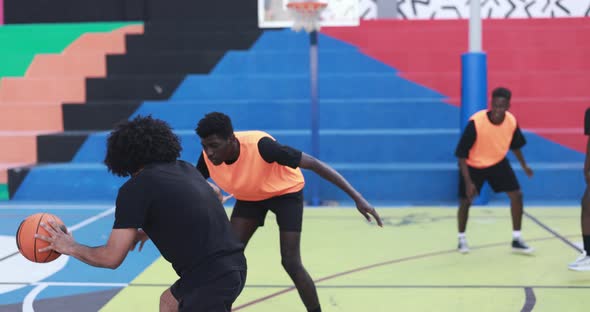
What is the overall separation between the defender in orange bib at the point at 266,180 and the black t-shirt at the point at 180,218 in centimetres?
83

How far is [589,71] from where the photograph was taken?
36.7ft

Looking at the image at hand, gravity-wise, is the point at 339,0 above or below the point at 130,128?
above

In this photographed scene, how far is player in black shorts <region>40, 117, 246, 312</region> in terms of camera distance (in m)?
2.67

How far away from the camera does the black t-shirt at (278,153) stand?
383cm

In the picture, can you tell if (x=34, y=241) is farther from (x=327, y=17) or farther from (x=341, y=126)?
(x=327, y=17)

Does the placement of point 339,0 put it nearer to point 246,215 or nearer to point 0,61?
point 0,61

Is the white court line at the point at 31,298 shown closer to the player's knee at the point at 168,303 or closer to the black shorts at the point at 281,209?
the black shorts at the point at 281,209

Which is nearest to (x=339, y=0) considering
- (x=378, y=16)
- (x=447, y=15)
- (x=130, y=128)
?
(x=378, y=16)

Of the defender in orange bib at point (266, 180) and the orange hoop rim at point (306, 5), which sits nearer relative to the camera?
the defender in orange bib at point (266, 180)

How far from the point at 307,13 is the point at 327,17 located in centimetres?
478

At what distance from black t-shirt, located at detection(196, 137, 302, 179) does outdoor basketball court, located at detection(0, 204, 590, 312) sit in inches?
48.9

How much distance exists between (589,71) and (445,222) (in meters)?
5.11

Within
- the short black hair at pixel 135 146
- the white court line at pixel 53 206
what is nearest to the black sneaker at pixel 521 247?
the short black hair at pixel 135 146

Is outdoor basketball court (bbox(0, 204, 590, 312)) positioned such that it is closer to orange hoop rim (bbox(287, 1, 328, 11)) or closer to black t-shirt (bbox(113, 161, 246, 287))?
black t-shirt (bbox(113, 161, 246, 287))
